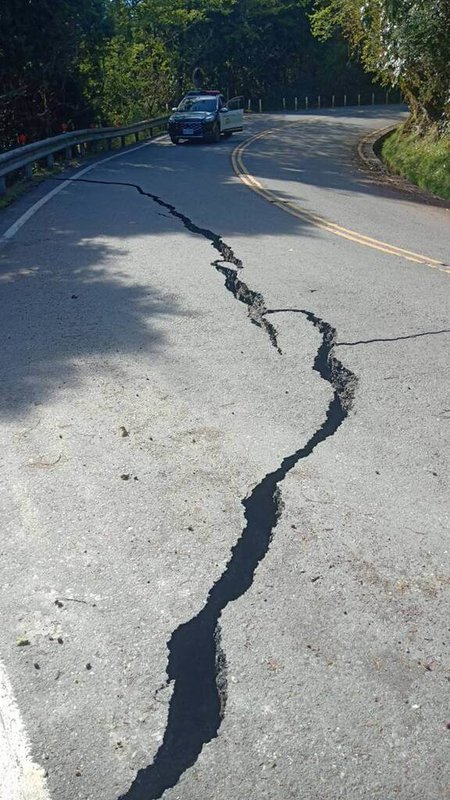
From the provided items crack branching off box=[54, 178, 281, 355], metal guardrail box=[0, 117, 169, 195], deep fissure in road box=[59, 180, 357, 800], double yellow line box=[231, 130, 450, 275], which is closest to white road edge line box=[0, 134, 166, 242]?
metal guardrail box=[0, 117, 169, 195]

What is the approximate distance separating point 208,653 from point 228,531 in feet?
3.07

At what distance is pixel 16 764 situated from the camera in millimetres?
2891

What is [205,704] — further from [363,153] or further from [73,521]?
[363,153]

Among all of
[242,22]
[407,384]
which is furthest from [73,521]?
[242,22]

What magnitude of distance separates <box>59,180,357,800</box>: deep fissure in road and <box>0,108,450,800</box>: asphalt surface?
11 mm

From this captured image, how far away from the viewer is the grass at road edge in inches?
701

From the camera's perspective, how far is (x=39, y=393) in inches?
239

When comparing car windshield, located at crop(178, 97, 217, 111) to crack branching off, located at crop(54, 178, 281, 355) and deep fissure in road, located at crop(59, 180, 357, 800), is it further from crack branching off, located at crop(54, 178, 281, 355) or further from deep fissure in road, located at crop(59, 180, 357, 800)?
deep fissure in road, located at crop(59, 180, 357, 800)

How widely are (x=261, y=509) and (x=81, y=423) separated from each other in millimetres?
1603

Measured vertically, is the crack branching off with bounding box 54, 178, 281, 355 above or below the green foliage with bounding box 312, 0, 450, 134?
below

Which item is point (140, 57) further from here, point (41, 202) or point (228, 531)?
point (228, 531)

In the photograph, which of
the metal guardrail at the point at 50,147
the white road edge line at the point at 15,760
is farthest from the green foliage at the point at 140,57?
the white road edge line at the point at 15,760

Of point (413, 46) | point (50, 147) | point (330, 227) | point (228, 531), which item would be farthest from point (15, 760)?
point (50, 147)

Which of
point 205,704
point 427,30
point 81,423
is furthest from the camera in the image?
point 427,30
